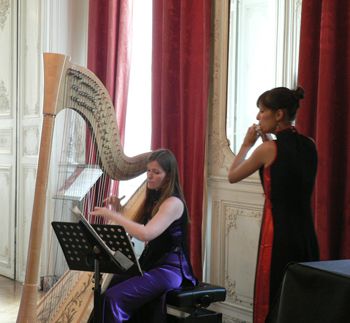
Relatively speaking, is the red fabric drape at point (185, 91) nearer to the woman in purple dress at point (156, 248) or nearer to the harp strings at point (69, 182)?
the harp strings at point (69, 182)

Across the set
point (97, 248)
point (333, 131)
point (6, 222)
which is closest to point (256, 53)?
point (333, 131)

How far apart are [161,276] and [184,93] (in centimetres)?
128

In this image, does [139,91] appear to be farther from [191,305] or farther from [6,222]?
[191,305]

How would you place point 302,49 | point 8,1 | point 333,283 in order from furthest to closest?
point 8,1 → point 302,49 → point 333,283

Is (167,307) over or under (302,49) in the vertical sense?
under

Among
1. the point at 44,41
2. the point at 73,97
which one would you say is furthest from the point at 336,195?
the point at 44,41

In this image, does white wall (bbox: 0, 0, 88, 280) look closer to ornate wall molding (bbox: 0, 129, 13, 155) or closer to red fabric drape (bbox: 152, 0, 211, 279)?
ornate wall molding (bbox: 0, 129, 13, 155)

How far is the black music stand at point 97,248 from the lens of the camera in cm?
221

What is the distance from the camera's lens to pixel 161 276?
2771mm

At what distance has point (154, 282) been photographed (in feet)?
9.00

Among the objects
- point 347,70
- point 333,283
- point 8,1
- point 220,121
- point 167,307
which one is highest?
point 8,1

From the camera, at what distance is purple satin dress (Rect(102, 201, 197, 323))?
8.77 ft

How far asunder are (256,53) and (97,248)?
5.84 feet

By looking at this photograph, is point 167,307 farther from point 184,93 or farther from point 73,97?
point 184,93
